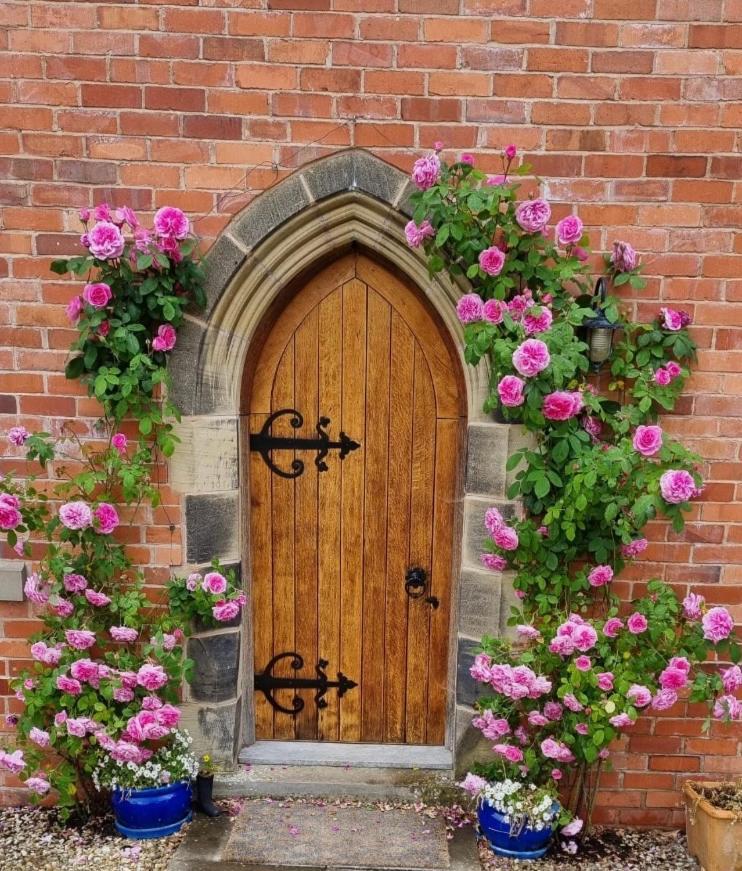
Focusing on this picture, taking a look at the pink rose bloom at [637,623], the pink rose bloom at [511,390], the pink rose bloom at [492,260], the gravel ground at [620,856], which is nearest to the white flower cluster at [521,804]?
the gravel ground at [620,856]

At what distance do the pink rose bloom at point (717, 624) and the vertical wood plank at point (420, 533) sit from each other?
43.9 inches

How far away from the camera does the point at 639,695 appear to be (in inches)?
100

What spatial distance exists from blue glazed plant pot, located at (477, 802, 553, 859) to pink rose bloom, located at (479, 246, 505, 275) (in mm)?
2067

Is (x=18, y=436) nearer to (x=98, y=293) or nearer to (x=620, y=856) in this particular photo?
(x=98, y=293)

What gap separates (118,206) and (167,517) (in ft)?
4.04

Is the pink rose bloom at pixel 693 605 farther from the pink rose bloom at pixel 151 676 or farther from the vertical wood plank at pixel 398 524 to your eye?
the pink rose bloom at pixel 151 676

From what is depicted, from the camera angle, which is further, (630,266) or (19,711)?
(19,711)

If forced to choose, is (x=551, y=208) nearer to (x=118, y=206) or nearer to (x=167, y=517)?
(x=118, y=206)

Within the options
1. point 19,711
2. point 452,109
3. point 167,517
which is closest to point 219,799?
point 19,711

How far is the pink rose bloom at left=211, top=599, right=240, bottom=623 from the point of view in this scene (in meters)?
2.74

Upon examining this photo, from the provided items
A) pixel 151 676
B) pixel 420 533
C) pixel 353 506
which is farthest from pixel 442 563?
pixel 151 676

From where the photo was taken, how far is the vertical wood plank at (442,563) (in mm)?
3000

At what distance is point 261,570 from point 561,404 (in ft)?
4.94

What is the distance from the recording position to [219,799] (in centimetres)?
300
